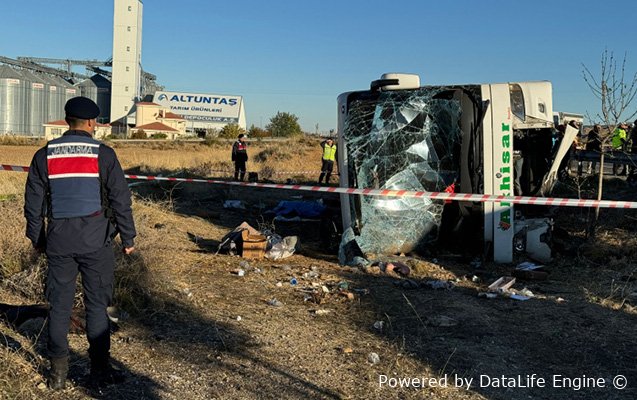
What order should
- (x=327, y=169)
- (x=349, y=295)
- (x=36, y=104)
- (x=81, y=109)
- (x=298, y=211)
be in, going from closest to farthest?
(x=81, y=109)
(x=349, y=295)
(x=298, y=211)
(x=327, y=169)
(x=36, y=104)

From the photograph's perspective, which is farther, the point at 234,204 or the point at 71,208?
the point at 234,204

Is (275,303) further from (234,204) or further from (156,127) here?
(156,127)

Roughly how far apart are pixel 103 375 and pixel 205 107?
80.1 meters

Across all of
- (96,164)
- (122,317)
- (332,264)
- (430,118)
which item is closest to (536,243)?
(430,118)

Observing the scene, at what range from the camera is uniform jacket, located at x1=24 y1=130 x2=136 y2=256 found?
396 centimetres

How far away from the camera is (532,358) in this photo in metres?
4.77

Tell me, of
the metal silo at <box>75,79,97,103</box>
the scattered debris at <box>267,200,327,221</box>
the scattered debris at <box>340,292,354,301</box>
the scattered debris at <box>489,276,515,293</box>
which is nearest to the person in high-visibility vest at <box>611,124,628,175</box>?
the scattered debris at <box>267,200,327,221</box>

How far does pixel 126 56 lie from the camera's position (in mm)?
73562

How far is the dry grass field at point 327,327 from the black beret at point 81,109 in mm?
1608

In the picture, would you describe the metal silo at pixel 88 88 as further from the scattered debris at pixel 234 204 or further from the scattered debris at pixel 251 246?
the scattered debris at pixel 251 246

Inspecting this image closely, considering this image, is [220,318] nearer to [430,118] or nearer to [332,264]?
[332,264]

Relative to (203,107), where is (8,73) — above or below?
above

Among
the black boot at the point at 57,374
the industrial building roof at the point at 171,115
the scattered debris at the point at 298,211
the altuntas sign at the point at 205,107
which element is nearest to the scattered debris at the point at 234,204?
the scattered debris at the point at 298,211

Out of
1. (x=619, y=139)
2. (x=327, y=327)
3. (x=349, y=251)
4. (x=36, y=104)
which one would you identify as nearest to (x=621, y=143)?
(x=619, y=139)
